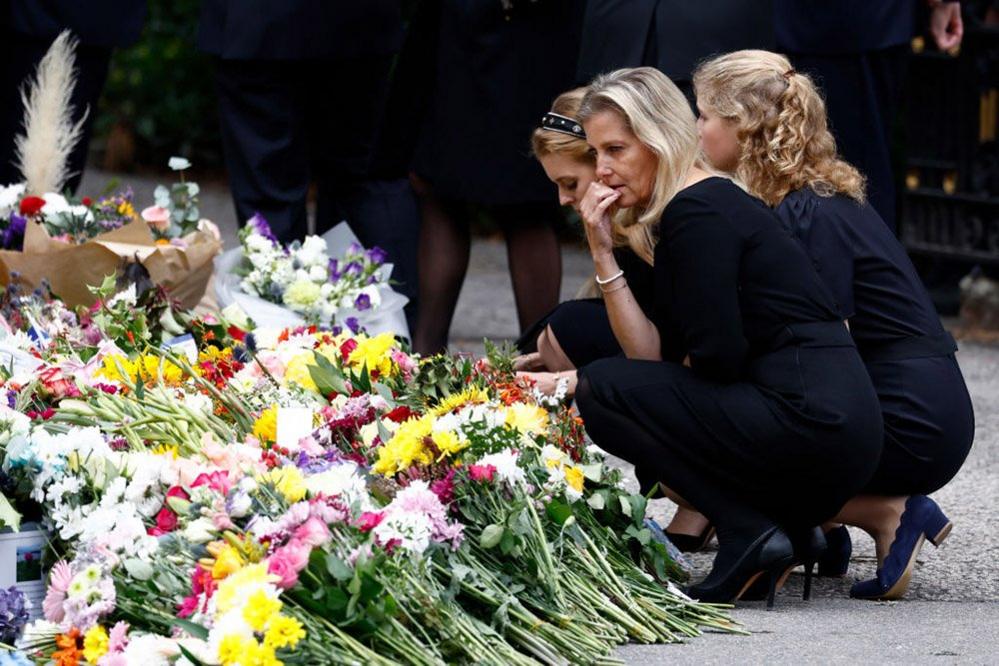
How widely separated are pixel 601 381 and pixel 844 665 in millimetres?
750

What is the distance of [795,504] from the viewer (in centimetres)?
332

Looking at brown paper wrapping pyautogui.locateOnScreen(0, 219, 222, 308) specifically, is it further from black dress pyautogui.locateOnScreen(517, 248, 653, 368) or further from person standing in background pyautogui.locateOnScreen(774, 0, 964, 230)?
person standing in background pyautogui.locateOnScreen(774, 0, 964, 230)

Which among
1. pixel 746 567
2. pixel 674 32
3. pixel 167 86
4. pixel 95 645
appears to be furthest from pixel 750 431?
pixel 167 86

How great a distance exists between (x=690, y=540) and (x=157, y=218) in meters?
1.76

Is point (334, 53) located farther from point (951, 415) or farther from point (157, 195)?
→ point (951, 415)

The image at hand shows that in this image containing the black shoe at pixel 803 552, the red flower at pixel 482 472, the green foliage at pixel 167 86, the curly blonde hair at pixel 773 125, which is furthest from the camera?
the green foliage at pixel 167 86

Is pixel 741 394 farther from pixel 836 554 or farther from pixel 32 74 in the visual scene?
pixel 32 74

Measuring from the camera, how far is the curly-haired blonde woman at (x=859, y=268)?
136 inches

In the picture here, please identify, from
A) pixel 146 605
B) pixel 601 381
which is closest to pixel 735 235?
pixel 601 381

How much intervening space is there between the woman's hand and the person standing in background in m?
1.81

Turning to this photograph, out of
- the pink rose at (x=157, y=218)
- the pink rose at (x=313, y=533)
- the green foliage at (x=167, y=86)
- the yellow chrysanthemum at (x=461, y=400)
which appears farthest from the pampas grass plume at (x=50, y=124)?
the green foliage at (x=167, y=86)

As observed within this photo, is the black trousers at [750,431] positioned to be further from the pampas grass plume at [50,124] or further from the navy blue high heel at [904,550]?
the pampas grass plume at [50,124]

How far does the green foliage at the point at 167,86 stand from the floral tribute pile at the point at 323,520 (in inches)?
252

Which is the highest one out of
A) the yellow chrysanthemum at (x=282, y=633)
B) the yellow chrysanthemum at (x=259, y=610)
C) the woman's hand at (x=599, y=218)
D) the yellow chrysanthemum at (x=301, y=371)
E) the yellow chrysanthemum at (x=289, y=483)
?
the woman's hand at (x=599, y=218)
